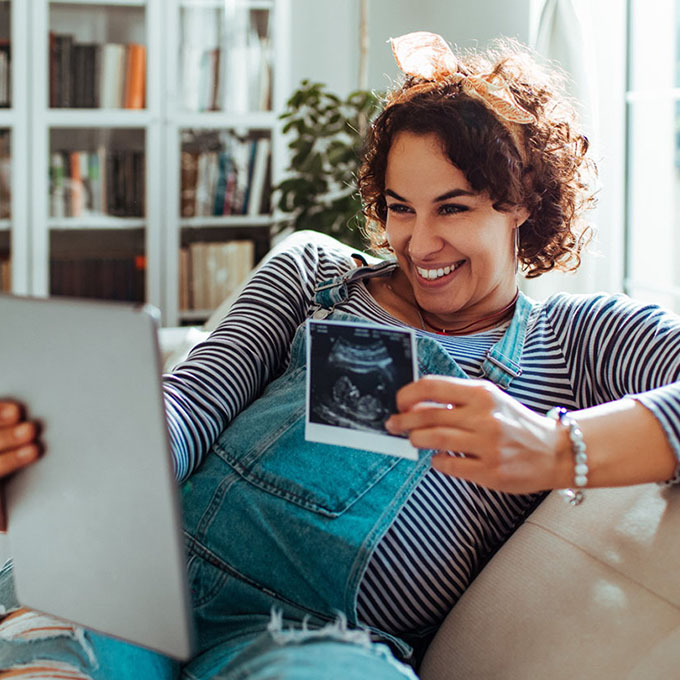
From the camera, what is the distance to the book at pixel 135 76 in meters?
3.31

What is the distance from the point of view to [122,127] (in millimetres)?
3363

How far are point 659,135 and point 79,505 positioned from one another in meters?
1.99

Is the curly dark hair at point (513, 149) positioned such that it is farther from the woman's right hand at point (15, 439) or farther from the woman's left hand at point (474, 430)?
the woman's right hand at point (15, 439)

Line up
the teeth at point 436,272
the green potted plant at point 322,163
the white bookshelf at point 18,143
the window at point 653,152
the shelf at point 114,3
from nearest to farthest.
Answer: the teeth at point 436,272, the window at point 653,152, the green potted plant at point 322,163, the white bookshelf at point 18,143, the shelf at point 114,3

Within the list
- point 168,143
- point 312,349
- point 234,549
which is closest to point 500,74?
point 312,349

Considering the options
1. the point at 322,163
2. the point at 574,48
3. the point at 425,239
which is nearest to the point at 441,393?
the point at 425,239

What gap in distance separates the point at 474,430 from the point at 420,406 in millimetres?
56

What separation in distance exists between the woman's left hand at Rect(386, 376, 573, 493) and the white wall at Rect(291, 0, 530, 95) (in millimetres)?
1859

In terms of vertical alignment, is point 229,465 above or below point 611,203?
below

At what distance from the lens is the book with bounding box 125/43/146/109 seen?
331cm

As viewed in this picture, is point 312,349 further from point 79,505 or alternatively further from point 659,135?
point 659,135

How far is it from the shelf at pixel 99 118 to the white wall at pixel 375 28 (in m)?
0.69

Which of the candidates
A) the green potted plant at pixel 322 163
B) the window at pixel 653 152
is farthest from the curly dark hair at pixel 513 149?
the green potted plant at pixel 322 163

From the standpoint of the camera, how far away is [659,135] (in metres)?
2.30
